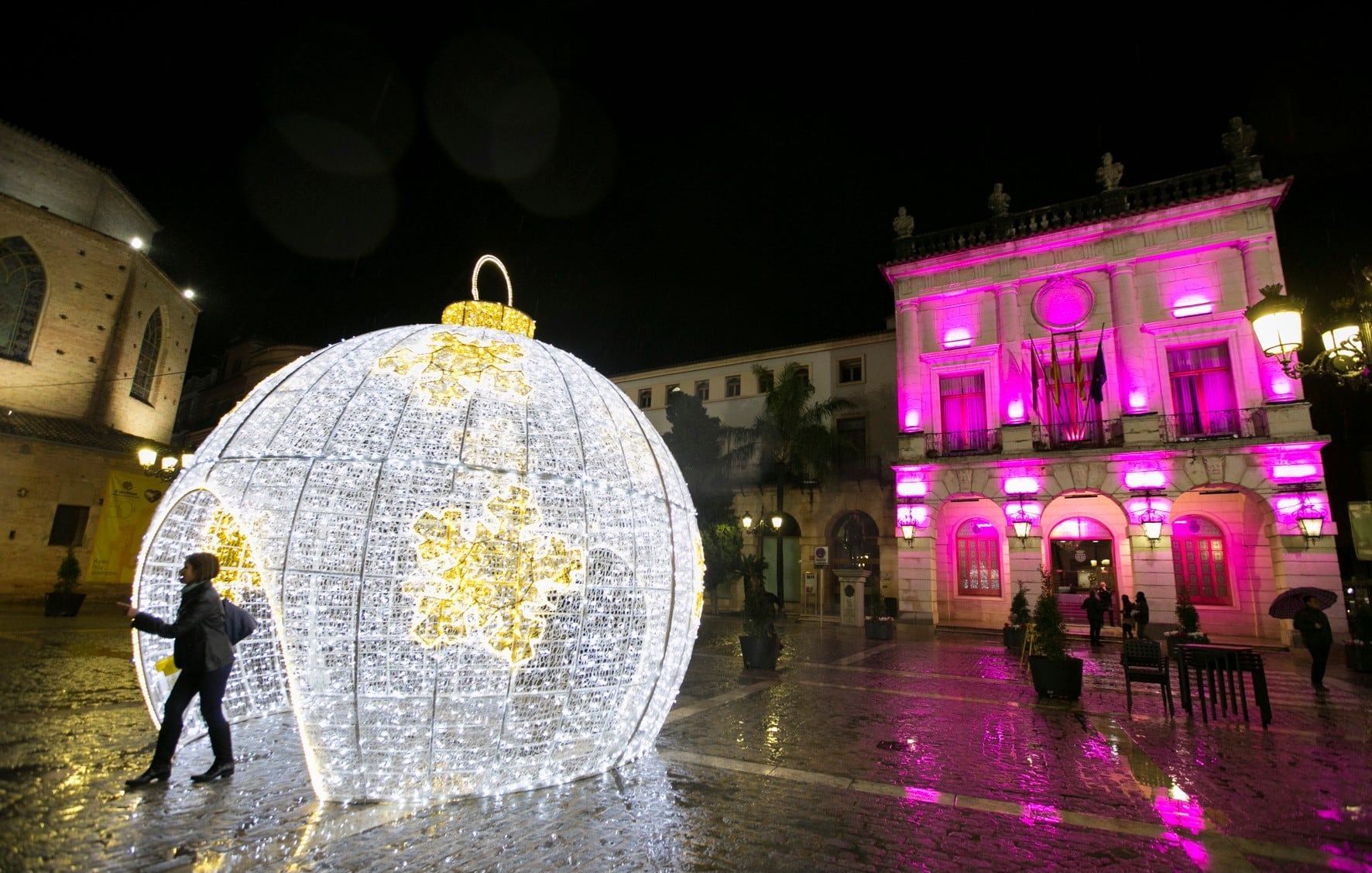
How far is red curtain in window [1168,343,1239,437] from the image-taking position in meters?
20.5

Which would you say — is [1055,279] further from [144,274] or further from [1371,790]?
[144,274]

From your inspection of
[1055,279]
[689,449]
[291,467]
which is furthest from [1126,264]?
[291,467]

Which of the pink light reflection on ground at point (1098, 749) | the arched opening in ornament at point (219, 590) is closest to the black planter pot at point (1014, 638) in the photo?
the pink light reflection on ground at point (1098, 749)

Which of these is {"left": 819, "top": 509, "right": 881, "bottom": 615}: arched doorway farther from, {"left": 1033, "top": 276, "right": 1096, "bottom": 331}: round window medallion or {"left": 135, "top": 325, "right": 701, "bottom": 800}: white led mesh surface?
{"left": 135, "top": 325, "right": 701, "bottom": 800}: white led mesh surface

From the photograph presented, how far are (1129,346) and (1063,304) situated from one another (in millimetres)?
2740

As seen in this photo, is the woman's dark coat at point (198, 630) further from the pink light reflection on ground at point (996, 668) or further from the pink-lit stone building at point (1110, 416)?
the pink-lit stone building at point (1110, 416)

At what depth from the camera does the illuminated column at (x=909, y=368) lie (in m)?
24.4

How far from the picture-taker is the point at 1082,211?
23656 mm

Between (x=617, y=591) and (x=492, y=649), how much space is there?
106 centimetres

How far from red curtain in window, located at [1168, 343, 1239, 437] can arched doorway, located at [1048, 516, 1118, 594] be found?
4576mm

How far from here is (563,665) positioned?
4.91 m

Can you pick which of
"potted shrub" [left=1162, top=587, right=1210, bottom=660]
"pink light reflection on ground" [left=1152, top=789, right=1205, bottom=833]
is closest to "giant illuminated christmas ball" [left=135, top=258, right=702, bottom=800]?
"pink light reflection on ground" [left=1152, top=789, right=1205, bottom=833]

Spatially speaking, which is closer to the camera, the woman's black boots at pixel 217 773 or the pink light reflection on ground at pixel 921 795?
the woman's black boots at pixel 217 773

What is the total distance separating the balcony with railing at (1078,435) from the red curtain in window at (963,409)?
1.91m
